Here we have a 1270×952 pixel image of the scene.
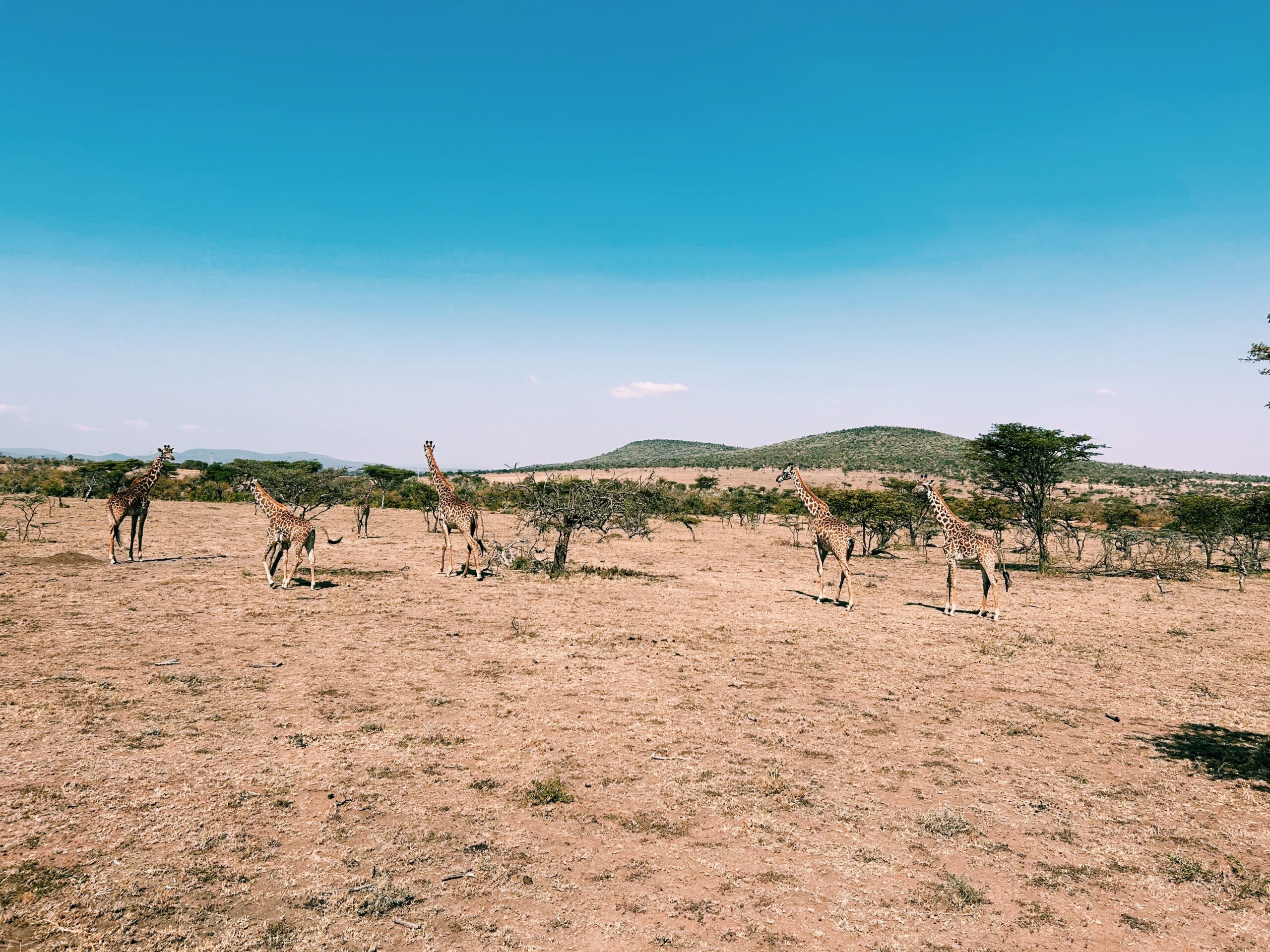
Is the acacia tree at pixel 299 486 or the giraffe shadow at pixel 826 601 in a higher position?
the acacia tree at pixel 299 486

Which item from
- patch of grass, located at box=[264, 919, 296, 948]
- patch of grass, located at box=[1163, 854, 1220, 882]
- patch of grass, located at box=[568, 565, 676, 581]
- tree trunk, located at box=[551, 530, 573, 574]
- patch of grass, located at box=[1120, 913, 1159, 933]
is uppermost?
tree trunk, located at box=[551, 530, 573, 574]

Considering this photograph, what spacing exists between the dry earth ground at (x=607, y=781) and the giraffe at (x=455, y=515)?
4.69 m

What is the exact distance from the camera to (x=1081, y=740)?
9.15 metres

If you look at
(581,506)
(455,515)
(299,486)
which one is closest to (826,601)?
(581,506)

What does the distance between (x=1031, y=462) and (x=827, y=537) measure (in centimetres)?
1729

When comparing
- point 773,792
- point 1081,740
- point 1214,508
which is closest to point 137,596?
point 773,792

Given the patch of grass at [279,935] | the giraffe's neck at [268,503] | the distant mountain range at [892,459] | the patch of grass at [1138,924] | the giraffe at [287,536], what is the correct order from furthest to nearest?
1. the distant mountain range at [892,459]
2. the giraffe's neck at [268,503]
3. the giraffe at [287,536]
4. the patch of grass at [1138,924]
5. the patch of grass at [279,935]

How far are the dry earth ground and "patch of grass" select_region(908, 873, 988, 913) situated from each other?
0.03 metres

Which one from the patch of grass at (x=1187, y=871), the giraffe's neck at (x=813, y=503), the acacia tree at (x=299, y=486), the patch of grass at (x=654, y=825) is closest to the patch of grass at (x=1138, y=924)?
the patch of grass at (x=1187, y=871)

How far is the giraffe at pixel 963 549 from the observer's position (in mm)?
17188

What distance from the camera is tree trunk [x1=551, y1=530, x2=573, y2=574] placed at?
21703 mm

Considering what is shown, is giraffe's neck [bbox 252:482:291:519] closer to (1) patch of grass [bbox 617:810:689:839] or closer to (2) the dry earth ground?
(2) the dry earth ground

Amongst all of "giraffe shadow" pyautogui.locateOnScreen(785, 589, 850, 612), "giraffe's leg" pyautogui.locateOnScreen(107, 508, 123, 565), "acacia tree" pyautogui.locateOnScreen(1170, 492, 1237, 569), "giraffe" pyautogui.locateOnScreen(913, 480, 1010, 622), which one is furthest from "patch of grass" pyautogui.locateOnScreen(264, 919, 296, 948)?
"acacia tree" pyautogui.locateOnScreen(1170, 492, 1237, 569)

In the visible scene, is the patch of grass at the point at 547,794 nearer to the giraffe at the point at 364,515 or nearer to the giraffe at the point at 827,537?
the giraffe at the point at 827,537
